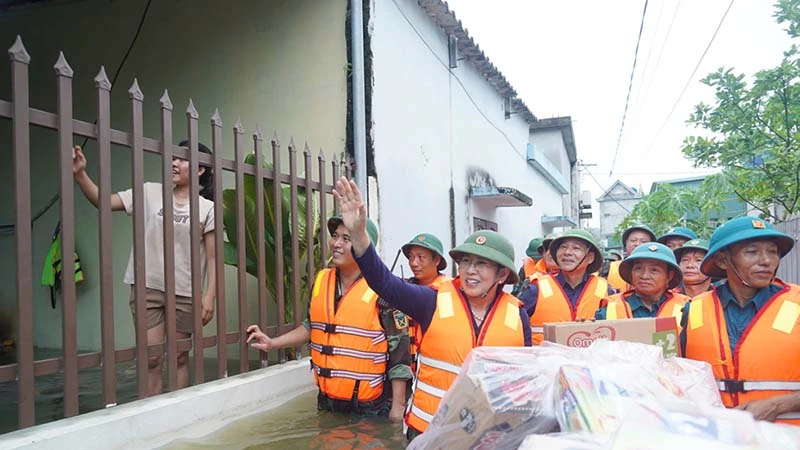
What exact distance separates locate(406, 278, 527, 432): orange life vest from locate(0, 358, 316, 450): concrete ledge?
54.1 inches

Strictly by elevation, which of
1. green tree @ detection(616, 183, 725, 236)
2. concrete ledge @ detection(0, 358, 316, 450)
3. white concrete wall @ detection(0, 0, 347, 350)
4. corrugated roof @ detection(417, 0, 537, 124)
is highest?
corrugated roof @ detection(417, 0, 537, 124)

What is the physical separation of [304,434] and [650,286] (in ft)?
7.61

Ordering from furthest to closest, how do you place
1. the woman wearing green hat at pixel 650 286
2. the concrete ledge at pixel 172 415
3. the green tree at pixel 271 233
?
the green tree at pixel 271 233
the woman wearing green hat at pixel 650 286
the concrete ledge at pixel 172 415

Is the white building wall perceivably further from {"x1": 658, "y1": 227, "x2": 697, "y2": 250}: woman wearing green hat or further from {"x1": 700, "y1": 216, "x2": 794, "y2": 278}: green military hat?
{"x1": 700, "y1": 216, "x2": 794, "y2": 278}: green military hat

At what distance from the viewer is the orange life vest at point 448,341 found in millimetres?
2727

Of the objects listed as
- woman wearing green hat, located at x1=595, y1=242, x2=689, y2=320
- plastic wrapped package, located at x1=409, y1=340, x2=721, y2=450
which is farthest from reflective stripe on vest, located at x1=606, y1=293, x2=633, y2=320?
plastic wrapped package, located at x1=409, y1=340, x2=721, y2=450

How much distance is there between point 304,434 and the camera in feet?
11.7

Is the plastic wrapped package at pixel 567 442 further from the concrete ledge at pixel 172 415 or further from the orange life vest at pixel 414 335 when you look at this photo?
the concrete ledge at pixel 172 415

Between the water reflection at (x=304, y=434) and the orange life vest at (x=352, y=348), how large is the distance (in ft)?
0.62

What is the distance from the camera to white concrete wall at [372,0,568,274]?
20.2 feet

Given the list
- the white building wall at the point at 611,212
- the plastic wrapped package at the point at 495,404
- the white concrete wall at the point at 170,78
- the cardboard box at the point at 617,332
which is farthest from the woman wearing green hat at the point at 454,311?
the white building wall at the point at 611,212

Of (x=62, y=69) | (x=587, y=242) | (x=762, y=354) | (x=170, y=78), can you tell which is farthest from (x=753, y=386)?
(x=170, y=78)

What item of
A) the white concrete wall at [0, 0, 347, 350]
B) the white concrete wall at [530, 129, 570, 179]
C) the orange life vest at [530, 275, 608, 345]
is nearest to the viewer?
the orange life vest at [530, 275, 608, 345]

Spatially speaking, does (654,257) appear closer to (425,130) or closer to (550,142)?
(425,130)
